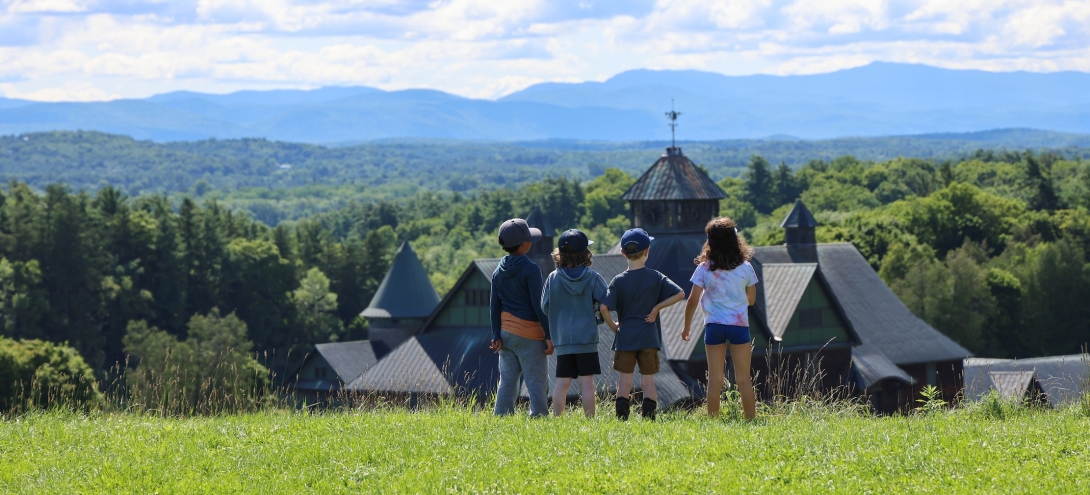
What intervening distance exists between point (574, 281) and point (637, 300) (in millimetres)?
538

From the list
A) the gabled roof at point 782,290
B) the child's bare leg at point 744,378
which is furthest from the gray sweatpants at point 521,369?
A: the gabled roof at point 782,290

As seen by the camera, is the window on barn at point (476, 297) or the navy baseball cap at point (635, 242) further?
the window on barn at point (476, 297)

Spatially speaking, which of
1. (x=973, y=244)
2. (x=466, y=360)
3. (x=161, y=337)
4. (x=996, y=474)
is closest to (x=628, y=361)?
(x=996, y=474)

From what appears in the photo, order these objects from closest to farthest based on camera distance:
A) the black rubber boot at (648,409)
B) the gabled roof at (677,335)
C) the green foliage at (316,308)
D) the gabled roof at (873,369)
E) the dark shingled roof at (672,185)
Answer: the black rubber boot at (648,409) < the gabled roof at (677,335) < the gabled roof at (873,369) < the dark shingled roof at (672,185) < the green foliage at (316,308)

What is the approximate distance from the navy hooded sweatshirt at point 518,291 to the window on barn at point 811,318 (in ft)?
90.8

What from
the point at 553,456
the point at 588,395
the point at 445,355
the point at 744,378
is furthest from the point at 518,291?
the point at 445,355

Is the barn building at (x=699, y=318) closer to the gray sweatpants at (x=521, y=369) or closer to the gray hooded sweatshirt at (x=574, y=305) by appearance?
the gray sweatpants at (x=521, y=369)

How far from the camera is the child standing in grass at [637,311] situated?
1118cm

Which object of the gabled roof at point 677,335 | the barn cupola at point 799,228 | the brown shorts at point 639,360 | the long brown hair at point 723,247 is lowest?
the gabled roof at point 677,335

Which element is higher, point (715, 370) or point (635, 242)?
point (635, 242)

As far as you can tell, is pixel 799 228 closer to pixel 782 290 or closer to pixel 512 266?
pixel 782 290

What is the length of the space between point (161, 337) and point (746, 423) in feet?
172

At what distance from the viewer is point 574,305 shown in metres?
11.4

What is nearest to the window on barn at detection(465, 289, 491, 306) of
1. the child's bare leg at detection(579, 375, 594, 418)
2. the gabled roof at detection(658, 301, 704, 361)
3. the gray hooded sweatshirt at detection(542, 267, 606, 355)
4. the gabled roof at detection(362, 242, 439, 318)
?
the gabled roof at detection(658, 301, 704, 361)
